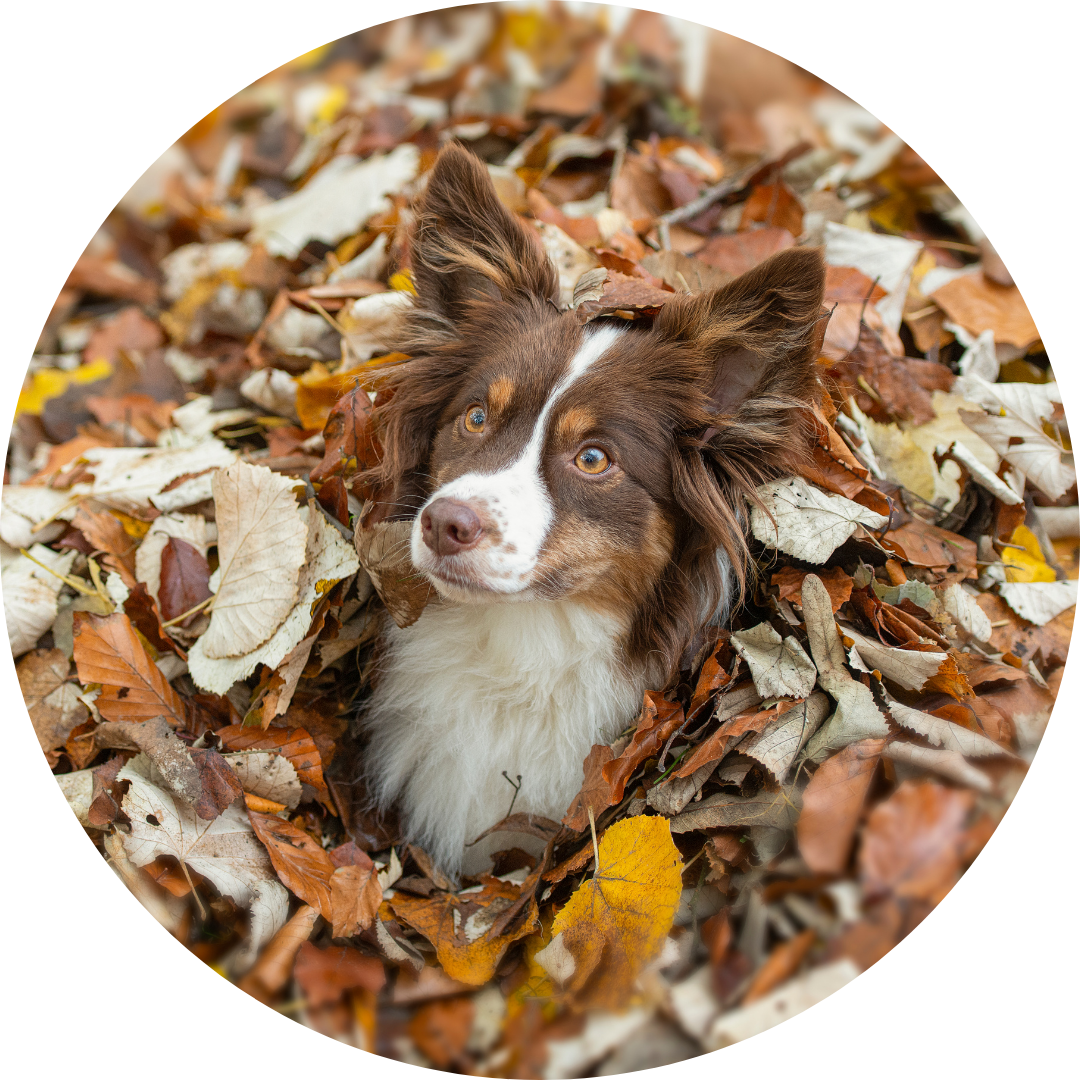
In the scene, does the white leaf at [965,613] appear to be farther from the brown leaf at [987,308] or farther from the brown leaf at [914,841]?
the brown leaf at [987,308]

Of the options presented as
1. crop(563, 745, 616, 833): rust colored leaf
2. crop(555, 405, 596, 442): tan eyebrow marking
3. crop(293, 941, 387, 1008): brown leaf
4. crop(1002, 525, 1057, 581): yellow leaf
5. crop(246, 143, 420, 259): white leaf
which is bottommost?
crop(293, 941, 387, 1008): brown leaf

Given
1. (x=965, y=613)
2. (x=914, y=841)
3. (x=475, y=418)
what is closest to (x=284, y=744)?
(x=475, y=418)

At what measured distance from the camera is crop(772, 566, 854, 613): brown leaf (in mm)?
2852

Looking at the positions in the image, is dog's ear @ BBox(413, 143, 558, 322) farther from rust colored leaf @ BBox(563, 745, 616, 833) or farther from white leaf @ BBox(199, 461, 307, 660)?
rust colored leaf @ BBox(563, 745, 616, 833)

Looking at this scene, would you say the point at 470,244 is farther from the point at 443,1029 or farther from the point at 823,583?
the point at 443,1029

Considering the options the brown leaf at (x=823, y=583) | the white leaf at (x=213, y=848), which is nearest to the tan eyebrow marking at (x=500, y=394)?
the brown leaf at (x=823, y=583)

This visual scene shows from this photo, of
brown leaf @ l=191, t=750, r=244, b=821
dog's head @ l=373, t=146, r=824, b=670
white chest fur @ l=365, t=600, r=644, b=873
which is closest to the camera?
dog's head @ l=373, t=146, r=824, b=670

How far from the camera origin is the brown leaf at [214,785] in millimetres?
2963

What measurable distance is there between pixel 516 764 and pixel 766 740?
91 cm

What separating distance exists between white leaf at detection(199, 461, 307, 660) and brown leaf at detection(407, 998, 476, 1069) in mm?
1273

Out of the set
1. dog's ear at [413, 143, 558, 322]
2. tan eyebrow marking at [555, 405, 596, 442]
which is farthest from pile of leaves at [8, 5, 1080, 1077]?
tan eyebrow marking at [555, 405, 596, 442]

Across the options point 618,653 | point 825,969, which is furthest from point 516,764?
point 825,969

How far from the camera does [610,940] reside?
265 centimetres

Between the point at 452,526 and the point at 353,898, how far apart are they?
4.30 ft
